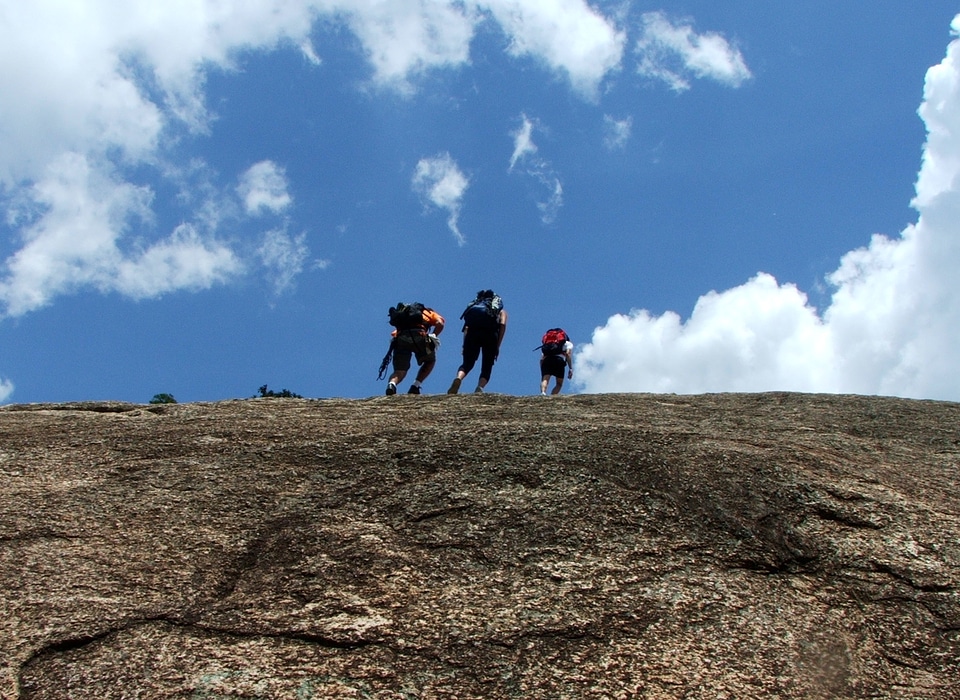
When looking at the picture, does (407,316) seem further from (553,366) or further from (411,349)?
(553,366)

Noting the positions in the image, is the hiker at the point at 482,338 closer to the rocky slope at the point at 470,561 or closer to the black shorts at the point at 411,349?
the black shorts at the point at 411,349

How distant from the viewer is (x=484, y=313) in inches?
567

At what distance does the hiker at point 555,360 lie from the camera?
16.0 m

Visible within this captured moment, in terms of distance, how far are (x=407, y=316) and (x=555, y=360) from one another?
128 inches

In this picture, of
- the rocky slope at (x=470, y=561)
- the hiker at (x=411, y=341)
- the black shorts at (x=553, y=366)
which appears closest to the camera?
the rocky slope at (x=470, y=561)

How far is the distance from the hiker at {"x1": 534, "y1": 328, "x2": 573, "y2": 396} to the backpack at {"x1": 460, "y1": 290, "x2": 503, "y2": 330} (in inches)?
71.6

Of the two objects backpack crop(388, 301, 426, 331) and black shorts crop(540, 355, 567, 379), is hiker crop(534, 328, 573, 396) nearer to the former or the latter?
black shorts crop(540, 355, 567, 379)

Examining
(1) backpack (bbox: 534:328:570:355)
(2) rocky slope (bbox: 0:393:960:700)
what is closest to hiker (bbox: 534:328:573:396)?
(1) backpack (bbox: 534:328:570:355)

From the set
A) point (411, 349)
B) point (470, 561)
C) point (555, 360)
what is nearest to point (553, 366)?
point (555, 360)

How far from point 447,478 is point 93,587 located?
9.94ft

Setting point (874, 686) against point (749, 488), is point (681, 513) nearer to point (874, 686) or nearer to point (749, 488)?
point (749, 488)

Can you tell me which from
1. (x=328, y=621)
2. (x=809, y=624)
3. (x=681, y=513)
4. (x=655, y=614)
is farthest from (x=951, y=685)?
(x=328, y=621)

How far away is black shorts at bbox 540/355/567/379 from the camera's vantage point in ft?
52.4

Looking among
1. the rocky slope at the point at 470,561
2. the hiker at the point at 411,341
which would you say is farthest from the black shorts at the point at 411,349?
the rocky slope at the point at 470,561
